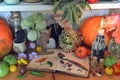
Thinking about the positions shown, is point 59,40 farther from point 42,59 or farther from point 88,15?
point 88,15

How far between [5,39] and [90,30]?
1.59ft

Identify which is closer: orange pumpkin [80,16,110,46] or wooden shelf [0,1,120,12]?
wooden shelf [0,1,120,12]

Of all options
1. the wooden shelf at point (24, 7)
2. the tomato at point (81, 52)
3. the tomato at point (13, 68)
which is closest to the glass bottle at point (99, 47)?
the tomato at point (81, 52)

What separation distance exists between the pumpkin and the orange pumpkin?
0.43 meters

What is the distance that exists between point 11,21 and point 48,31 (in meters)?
0.24

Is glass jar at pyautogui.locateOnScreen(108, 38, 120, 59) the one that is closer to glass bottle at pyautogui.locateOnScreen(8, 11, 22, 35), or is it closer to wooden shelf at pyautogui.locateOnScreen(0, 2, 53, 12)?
wooden shelf at pyautogui.locateOnScreen(0, 2, 53, 12)

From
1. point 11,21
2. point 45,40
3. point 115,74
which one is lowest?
point 115,74

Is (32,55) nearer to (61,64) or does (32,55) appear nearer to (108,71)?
(61,64)

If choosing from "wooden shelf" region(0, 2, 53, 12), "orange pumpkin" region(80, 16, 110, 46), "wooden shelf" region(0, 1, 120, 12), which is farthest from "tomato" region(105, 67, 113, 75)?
"wooden shelf" region(0, 2, 53, 12)

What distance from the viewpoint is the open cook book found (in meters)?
1.01

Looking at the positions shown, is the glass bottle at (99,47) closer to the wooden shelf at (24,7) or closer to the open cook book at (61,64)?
the open cook book at (61,64)

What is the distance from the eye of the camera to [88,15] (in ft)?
4.31

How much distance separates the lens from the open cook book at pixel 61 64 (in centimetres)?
101

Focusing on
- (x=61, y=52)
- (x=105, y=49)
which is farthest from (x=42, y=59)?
(x=105, y=49)
